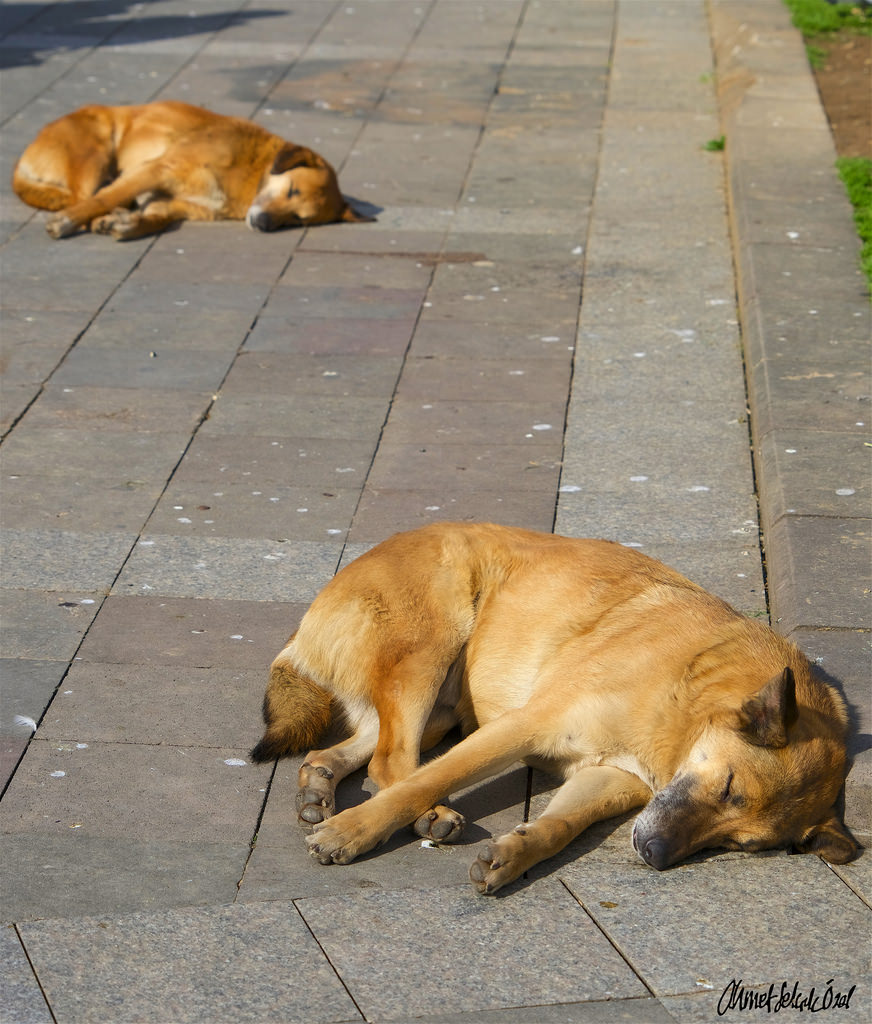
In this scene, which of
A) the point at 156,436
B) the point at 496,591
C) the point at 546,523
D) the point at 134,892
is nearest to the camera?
the point at 134,892

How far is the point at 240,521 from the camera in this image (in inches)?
257

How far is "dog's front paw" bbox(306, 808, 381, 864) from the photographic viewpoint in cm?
415

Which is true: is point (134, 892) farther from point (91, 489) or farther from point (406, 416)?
point (406, 416)

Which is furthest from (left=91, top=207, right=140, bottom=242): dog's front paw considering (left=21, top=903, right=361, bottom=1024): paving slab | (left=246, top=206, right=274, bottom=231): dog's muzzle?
(left=21, top=903, right=361, bottom=1024): paving slab

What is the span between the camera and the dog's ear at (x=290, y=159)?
10727 millimetres

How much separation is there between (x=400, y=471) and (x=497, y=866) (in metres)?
3.32

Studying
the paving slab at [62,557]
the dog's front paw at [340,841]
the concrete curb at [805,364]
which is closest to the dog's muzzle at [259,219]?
the concrete curb at [805,364]

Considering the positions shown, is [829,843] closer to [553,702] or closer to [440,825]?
[553,702]

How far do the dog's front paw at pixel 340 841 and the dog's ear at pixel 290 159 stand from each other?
294 inches

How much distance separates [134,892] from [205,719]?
99 centimetres

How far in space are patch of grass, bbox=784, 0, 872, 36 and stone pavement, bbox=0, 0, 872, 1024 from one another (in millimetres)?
1350

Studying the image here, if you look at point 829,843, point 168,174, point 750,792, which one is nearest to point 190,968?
point 750,792

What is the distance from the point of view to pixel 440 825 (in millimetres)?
4289

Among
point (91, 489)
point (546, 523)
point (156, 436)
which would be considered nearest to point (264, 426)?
point (156, 436)
